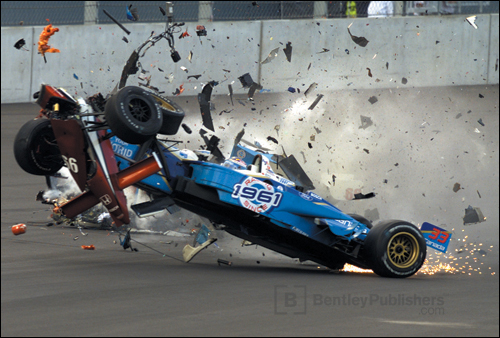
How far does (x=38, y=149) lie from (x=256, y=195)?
2.34m

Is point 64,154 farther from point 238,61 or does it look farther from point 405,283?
point 238,61

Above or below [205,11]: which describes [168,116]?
below

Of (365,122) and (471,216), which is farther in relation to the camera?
(365,122)

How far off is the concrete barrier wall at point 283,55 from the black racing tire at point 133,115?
297 inches

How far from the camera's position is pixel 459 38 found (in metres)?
15.4

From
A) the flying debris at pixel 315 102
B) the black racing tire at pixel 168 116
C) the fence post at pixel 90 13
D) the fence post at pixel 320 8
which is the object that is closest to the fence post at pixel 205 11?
the fence post at pixel 320 8

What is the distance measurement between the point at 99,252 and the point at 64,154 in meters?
1.75

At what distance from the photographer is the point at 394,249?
24.9ft

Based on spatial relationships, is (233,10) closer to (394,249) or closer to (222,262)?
(222,262)

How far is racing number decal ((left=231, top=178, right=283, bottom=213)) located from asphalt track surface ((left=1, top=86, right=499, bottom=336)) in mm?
718

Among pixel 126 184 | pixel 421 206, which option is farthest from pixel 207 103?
pixel 421 206

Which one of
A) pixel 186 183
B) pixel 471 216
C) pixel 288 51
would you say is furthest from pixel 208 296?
pixel 288 51

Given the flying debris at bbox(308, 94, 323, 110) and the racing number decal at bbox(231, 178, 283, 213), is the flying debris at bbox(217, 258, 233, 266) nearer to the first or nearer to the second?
the racing number decal at bbox(231, 178, 283, 213)

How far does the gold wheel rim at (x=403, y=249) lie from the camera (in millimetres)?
7574
